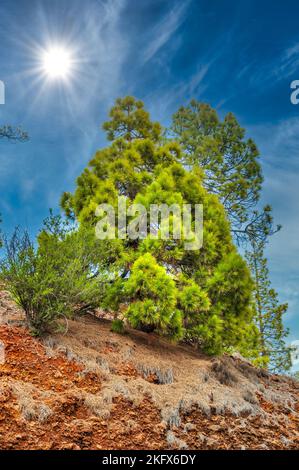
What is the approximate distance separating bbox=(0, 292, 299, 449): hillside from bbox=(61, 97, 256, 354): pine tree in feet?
2.40

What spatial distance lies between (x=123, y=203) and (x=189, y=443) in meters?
4.92

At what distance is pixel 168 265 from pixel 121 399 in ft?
11.6

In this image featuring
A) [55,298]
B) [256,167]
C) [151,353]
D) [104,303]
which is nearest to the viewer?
[55,298]

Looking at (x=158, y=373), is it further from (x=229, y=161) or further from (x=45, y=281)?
(x=229, y=161)

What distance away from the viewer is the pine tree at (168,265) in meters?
6.58

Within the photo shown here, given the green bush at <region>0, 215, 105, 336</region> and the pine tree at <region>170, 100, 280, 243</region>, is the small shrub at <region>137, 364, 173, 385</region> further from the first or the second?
the pine tree at <region>170, 100, 280, 243</region>

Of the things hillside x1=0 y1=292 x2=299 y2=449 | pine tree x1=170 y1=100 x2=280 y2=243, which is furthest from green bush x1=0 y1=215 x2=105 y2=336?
pine tree x1=170 y1=100 x2=280 y2=243

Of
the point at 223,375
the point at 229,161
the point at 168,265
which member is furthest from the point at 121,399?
the point at 229,161

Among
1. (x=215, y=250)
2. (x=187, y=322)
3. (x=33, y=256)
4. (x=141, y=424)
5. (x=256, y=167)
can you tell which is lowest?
(x=141, y=424)

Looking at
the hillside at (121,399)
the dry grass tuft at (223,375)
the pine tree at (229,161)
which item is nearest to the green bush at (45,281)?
the hillside at (121,399)

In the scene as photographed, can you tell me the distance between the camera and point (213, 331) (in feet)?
23.6

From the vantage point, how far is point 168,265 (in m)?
7.73
